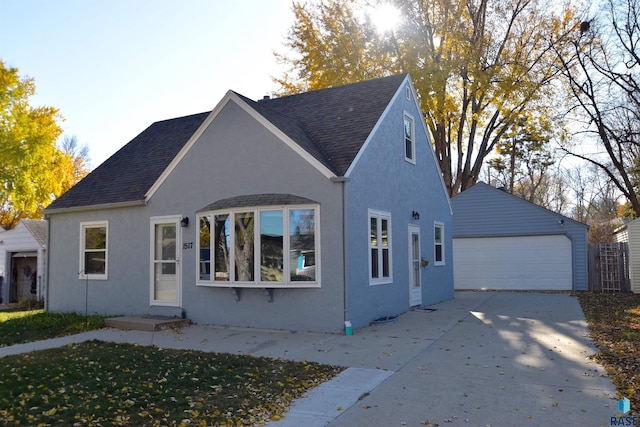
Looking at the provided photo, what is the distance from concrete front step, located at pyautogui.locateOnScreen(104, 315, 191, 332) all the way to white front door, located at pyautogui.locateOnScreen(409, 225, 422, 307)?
5.79 m

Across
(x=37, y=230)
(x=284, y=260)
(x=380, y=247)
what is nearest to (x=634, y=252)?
(x=380, y=247)

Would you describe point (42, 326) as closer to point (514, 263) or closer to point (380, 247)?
point (380, 247)

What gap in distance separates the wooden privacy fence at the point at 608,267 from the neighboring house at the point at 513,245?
1.54 feet

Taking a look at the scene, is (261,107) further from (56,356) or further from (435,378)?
(435,378)

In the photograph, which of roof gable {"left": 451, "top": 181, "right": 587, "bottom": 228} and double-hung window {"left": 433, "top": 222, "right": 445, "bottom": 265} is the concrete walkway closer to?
double-hung window {"left": 433, "top": 222, "right": 445, "bottom": 265}

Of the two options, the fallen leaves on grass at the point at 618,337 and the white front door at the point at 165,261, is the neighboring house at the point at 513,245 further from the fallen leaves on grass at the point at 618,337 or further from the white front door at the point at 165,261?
the white front door at the point at 165,261

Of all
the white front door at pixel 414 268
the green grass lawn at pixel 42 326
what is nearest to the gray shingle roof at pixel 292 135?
the green grass lawn at pixel 42 326

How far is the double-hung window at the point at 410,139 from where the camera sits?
46.7 ft

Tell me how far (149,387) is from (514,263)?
18560mm

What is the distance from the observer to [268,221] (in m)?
10.7

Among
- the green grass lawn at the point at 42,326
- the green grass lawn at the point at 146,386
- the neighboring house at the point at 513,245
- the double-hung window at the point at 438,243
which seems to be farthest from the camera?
the neighboring house at the point at 513,245

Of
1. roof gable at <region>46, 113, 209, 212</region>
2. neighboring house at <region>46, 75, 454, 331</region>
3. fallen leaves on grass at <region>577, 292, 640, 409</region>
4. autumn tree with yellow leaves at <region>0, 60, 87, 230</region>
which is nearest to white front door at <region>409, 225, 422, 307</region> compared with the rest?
neighboring house at <region>46, 75, 454, 331</region>

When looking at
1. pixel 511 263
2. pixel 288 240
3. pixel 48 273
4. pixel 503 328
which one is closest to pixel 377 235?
pixel 288 240

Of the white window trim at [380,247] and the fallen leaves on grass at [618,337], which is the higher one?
the white window trim at [380,247]
